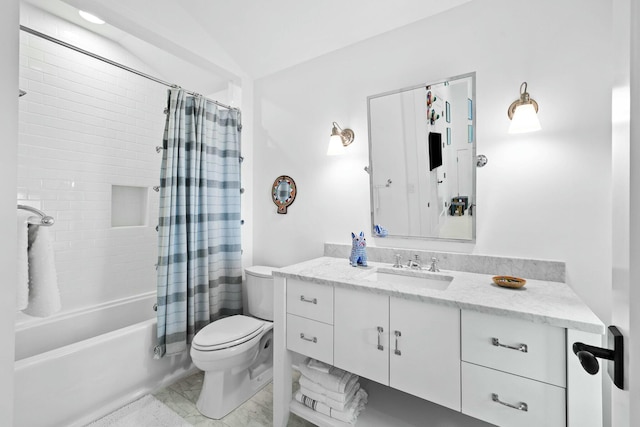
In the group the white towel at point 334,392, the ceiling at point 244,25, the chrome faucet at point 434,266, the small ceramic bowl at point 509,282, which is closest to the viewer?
the small ceramic bowl at point 509,282

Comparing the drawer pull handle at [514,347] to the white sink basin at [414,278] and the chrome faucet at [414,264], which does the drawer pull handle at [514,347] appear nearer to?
the white sink basin at [414,278]

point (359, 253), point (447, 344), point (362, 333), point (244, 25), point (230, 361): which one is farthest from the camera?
point (244, 25)

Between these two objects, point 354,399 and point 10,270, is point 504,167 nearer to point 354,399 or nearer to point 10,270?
point 354,399

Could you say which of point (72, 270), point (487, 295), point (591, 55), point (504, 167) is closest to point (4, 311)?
point (487, 295)

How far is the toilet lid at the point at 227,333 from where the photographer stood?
1733 mm

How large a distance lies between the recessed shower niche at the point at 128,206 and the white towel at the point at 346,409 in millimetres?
2137

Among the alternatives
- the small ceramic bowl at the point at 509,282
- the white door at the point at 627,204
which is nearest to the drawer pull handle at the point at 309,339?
the small ceramic bowl at the point at 509,282

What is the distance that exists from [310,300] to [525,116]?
4.63ft

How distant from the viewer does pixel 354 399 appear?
1.61 meters

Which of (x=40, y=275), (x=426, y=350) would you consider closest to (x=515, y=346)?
(x=426, y=350)

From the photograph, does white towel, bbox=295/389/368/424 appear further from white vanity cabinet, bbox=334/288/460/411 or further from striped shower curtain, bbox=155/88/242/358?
striped shower curtain, bbox=155/88/242/358

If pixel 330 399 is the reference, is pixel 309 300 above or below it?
above

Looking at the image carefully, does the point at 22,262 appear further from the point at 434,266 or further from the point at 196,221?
the point at 434,266

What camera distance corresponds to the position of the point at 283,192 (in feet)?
8.11
